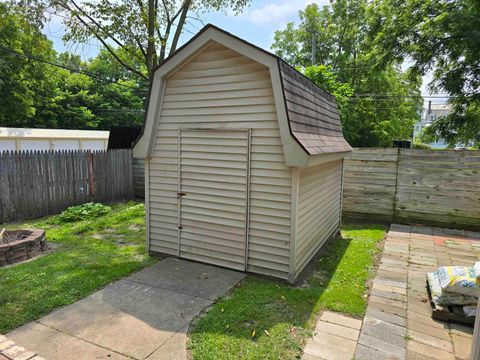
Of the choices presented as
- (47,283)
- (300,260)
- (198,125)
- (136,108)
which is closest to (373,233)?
(300,260)

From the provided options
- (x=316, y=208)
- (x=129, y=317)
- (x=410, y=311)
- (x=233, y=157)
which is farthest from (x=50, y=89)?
(x=410, y=311)

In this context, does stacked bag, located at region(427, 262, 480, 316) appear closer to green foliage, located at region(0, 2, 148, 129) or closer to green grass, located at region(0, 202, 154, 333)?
green grass, located at region(0, 202, 154, 333)

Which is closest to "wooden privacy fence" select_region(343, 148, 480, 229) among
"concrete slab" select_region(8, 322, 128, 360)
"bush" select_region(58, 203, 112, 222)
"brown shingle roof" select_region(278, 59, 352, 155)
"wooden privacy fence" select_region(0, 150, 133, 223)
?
"brown shingle roof" select_region(278, 59, 352, 155)

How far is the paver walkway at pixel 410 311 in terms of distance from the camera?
8.79 ft

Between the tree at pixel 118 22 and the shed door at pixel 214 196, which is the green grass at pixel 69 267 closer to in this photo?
the shed door at pixel 214 196

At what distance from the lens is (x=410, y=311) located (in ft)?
11.0

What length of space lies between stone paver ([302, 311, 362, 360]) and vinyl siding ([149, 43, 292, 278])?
3.16 ft

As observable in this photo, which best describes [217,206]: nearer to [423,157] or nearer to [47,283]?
[47,283]

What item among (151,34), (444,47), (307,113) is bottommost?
(307,113)

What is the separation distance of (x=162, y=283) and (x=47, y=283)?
4.78 ft

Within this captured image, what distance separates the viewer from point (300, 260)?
424 centimetres

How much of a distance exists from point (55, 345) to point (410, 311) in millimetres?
3625

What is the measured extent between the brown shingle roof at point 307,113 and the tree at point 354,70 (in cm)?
1270

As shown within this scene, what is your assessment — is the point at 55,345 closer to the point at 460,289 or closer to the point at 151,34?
the point at 460,289
